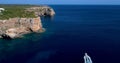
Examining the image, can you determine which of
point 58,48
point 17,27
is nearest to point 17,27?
point 17,27

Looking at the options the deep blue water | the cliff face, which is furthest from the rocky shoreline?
the deep blue water

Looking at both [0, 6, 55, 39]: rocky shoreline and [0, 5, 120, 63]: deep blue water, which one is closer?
[0, 5, 120, 63]: deep blue water

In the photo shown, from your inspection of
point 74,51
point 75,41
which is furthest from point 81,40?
point 74,51

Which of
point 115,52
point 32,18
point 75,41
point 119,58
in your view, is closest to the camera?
point 119,58

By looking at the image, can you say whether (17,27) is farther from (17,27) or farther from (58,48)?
(58,48)

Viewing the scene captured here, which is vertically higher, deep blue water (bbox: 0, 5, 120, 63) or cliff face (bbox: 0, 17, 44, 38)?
cliff face (bbox: 0, 17, 44, 38)

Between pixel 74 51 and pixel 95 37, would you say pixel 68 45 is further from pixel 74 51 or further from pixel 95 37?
pixel 95 37

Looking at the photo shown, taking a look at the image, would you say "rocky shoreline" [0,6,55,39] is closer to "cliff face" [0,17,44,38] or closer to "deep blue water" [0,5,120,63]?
"cliff face" [0,17,44,38]

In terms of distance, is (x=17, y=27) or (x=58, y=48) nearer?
(x=58, y=48)
